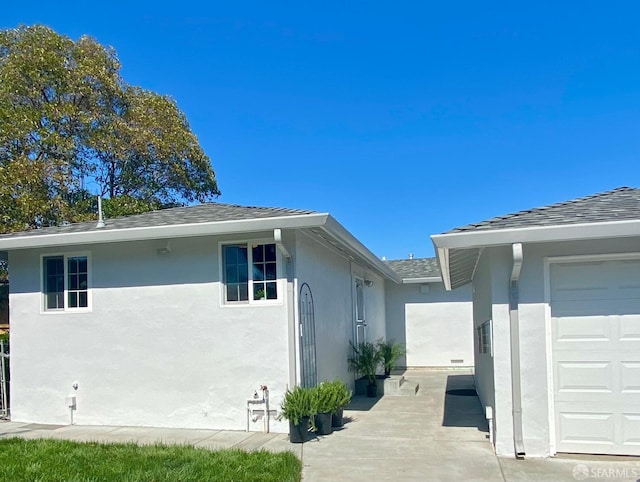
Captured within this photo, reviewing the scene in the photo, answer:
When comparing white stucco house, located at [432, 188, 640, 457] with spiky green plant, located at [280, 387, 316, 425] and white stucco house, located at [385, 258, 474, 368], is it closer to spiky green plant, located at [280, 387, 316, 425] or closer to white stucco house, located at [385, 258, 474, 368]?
spiky green plant, located at [280, 387, 316, 425]

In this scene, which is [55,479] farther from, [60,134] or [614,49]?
[60,134]

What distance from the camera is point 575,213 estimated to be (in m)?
6.47

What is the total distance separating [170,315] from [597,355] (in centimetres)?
598

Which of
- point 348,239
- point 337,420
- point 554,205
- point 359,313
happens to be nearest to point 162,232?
point 348,239

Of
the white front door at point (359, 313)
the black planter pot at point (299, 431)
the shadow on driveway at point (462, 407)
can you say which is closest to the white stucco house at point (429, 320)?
the shadow on driveway at point (462, 407)

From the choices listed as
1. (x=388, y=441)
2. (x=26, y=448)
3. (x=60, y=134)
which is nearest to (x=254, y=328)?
(x=388, y=441)

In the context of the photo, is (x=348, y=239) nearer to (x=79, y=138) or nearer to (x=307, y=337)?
(x=307, y=337)

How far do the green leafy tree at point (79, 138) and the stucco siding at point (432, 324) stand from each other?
9310 millimetres

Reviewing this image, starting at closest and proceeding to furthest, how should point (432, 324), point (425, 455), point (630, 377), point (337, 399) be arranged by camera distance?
point (630, 377) → point (425, 455) → point (337, 399) → point (432, 324)

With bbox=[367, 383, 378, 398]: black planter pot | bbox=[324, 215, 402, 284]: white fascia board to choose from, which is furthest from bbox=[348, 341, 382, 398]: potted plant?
bbox=[324, 215, 402, 284]: white fascia board

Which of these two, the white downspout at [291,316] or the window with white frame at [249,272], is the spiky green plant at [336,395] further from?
the window with white frame at [249,272]

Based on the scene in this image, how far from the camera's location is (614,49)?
1054cm

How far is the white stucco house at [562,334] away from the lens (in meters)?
6.15

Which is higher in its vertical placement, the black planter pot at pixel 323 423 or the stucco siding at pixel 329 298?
the stucco siding at pixel 329 298
